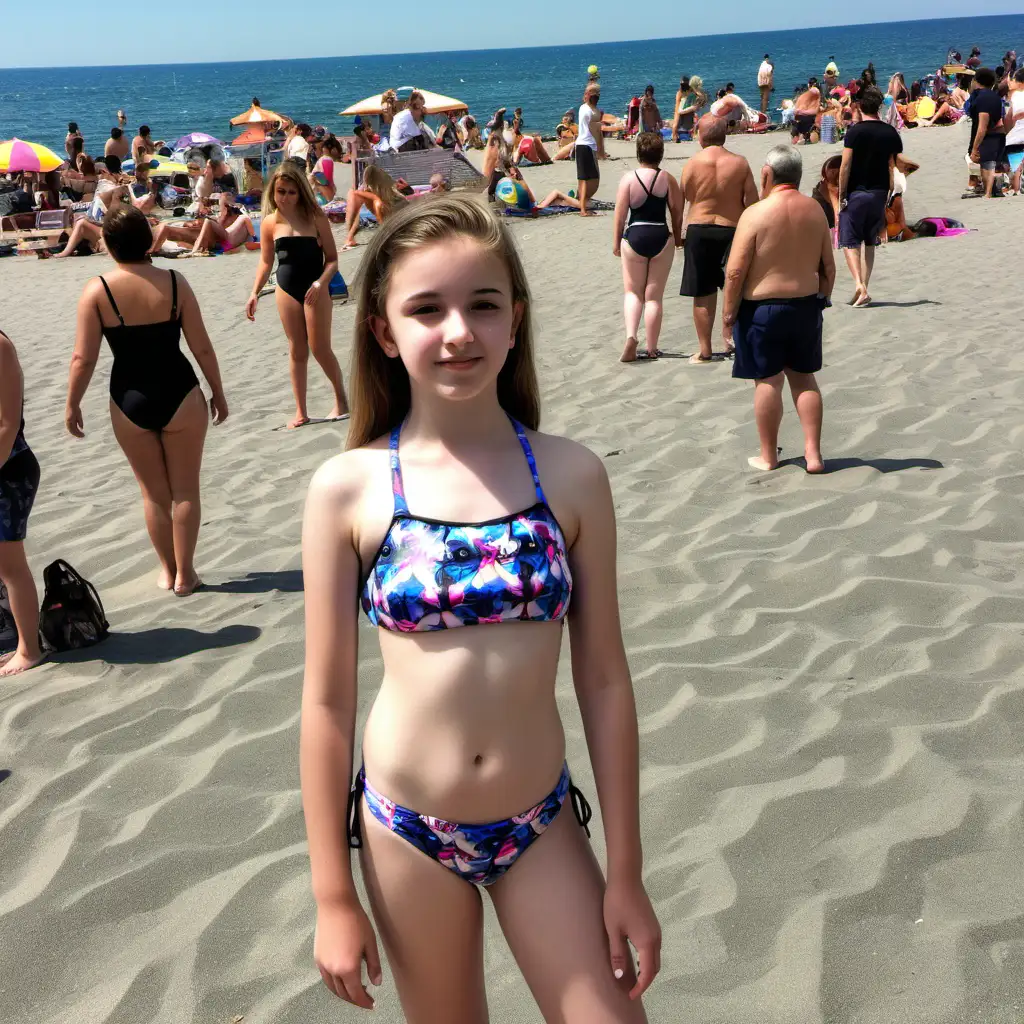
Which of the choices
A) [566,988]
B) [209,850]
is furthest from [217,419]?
[566,988]

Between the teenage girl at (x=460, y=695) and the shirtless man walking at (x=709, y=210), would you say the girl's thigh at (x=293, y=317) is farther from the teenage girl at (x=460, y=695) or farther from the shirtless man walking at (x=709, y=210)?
the teenage girl at (x=460, y=695)

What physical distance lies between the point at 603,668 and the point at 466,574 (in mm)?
288

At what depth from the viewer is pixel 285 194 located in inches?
269

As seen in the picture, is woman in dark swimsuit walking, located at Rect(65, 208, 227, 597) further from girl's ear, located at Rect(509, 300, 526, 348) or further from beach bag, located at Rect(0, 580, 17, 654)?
girl's ear, located at Rect(509, 300, 526, 348)

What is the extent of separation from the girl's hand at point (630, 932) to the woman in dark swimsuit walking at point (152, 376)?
11.8 ft

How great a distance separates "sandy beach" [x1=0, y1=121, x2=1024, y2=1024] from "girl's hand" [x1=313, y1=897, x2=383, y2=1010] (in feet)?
2.60

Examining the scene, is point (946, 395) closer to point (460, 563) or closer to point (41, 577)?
point (41, 577)

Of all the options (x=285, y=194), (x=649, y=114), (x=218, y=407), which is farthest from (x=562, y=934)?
(x=649, y=114)

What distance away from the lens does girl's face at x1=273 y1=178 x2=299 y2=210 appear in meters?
6.77

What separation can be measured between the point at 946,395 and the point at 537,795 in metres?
5.66

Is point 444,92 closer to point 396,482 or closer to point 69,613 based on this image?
point 69,613

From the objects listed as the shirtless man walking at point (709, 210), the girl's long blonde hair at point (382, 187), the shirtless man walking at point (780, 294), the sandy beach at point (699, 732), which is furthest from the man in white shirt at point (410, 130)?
the shirtless man walking at point (780, 294)

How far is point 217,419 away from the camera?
5.23 meters

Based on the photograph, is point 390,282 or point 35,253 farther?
point 35,253
